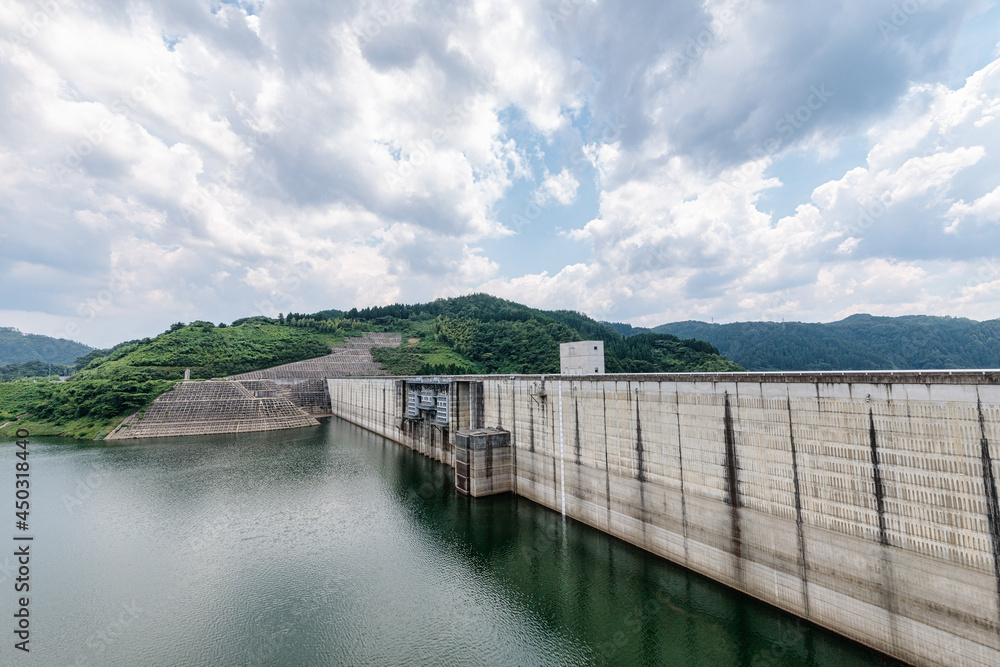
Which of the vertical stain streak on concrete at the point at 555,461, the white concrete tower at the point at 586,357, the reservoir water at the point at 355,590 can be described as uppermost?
the white concrete tower at the point at 586,357

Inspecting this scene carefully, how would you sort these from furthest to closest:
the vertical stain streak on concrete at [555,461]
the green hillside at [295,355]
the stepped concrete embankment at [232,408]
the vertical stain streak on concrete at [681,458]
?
the green hillside at [295,355] < the stepped concrete embankment at [232,408] < the vertical stain streak on concrete at [555,461] < the vertical stain streak on concrete at [681,458]

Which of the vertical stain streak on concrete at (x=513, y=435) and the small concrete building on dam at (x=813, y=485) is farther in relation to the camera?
the vertical stain streak on concrete at (x=513, y=435)

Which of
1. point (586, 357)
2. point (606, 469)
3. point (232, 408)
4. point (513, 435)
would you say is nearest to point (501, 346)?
point (232, 408)

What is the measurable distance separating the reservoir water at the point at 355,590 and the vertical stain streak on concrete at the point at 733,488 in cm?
157

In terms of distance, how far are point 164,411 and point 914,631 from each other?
239ft

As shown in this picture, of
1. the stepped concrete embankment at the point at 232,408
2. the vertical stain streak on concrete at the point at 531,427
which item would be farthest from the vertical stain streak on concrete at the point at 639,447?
the stepped concrete embankment at the point at 232,408

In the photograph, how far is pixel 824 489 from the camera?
12.8 m

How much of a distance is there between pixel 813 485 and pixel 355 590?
1764 cm

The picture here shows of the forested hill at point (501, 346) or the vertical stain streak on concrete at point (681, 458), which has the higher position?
the forested hill at point (501, 346)

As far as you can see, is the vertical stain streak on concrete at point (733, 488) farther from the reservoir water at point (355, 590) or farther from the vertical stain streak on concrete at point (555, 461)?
the vertical stain streak on concrete at point (555, 461)

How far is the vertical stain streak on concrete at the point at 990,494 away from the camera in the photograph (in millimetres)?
9773

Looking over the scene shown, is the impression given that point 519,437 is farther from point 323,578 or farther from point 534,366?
point 534,366

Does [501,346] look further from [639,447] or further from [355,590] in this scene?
[355,590]

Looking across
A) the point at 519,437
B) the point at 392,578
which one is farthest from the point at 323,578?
the point at 519,437
